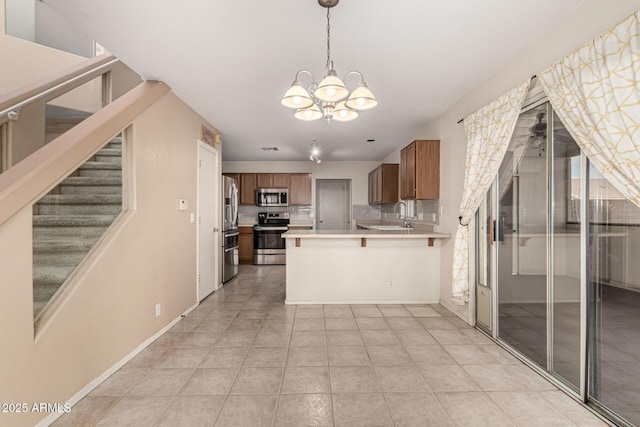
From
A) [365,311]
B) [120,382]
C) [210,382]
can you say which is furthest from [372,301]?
[120,382]

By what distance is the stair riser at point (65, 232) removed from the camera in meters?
1.63

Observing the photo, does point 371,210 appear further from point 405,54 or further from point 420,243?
point 405,54

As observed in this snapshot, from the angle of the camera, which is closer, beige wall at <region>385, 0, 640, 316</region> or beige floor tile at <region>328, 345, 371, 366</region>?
beige wall at <region>385, 0, 640, 316</region>

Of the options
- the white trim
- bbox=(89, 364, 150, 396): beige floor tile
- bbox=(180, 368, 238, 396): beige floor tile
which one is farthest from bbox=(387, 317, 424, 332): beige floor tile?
bbox=(89, 364, 150, 396): beige floor tile

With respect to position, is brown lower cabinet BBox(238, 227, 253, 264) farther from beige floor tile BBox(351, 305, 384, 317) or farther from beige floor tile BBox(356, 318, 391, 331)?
beige floor tile BBox(356, 318, 391, 331)

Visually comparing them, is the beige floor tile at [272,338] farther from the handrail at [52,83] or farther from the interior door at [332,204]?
the interior door at [332,204]

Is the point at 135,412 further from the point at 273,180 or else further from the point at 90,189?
the point at 273,180

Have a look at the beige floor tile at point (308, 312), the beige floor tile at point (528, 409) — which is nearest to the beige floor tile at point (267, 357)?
the beige floor tile at point (308, 312)

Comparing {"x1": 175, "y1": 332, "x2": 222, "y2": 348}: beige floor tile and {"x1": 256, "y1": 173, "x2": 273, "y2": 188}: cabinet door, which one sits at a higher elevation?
{"x1": 256, "y1": 173, "x2": 273, "y2": 188}: cabinet door

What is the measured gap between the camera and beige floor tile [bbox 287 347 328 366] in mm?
2324

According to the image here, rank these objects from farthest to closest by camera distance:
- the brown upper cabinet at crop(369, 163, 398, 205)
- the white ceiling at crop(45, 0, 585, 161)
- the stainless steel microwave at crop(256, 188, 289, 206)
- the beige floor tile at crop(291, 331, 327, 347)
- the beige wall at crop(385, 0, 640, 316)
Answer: the stainless steel microwave at crop(256, 188, 289, 206) < the brown upper cabinet at crop(369, 163, 398, 205) < the beige floor tile at crop(291, 331, 327, 347) < the white ceiling at crop(45, 0, 585, 161) < the beige wall at crop(385, 0, 640, 316)

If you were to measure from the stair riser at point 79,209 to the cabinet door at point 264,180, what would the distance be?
4711 millimetres

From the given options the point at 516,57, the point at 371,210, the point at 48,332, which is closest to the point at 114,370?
the point at 48,332

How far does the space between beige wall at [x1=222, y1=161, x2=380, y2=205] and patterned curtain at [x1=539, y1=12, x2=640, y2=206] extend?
5549 mm
